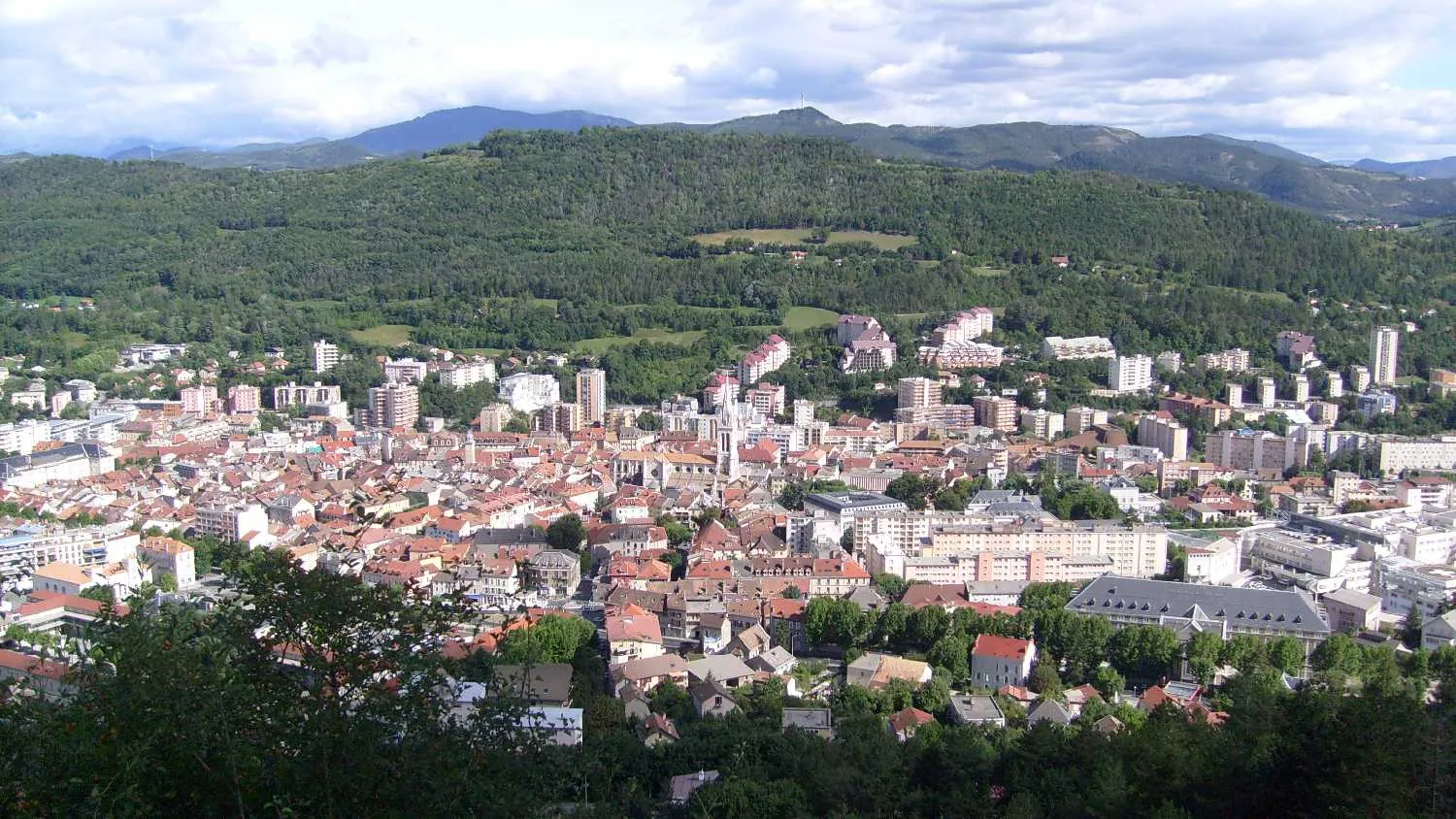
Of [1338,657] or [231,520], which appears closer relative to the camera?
[1338,657]

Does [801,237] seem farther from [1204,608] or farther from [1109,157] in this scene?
[1109,157]

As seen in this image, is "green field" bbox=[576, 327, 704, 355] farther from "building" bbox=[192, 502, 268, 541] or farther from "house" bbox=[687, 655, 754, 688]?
"house" bbox=[687, 655, 754, 688]

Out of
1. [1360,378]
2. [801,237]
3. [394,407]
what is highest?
[801,237]

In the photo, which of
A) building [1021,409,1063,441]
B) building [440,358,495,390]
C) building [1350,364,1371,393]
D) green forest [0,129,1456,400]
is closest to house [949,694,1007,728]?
building [1021,409,1063,441]

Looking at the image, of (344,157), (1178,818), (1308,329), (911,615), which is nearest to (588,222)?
(1308,329)

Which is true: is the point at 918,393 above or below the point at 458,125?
below

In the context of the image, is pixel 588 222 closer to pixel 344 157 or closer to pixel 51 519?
pixel 51 519

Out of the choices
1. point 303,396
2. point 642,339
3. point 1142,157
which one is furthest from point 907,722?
point 1142,157

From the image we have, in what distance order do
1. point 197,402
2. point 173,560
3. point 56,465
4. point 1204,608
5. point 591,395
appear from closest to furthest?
point 1204,608 < point 173,560 < point 56,465 < point 197,402 < point 591,395
